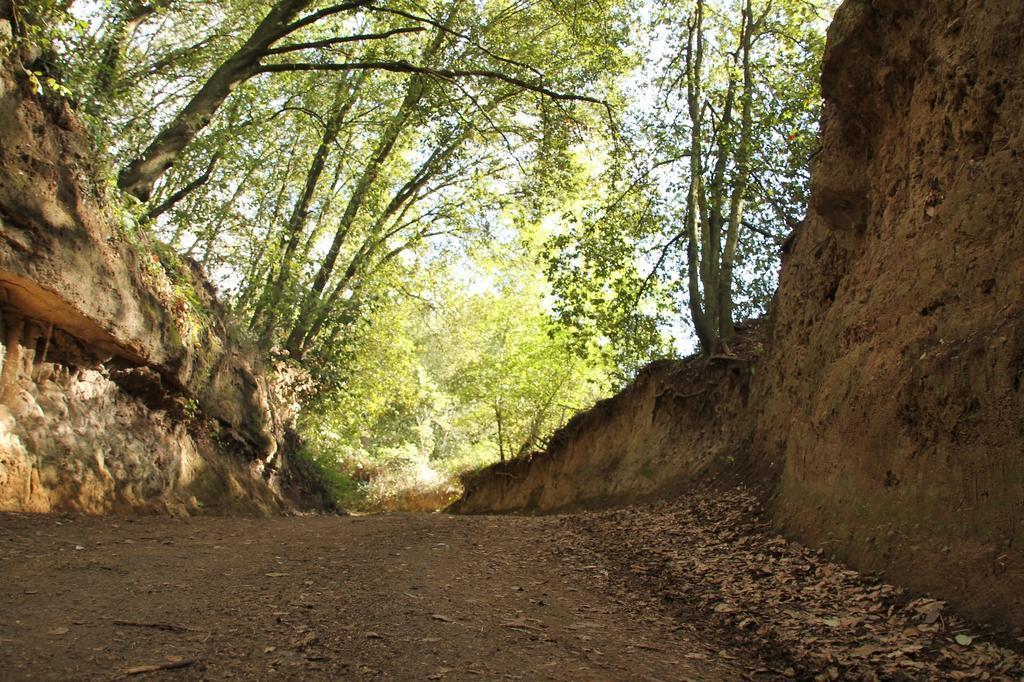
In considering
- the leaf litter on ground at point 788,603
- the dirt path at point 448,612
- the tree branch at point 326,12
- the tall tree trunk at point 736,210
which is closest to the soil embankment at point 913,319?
the leaf litter on ground at point 788,603

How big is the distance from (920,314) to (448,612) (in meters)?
4.67

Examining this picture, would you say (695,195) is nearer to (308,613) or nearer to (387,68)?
(387,68)

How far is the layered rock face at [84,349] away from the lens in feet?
25.5

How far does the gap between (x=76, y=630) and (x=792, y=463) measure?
691 centimetres

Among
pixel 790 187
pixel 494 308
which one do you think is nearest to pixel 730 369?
pixel 790 187

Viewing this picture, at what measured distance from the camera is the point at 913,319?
6.34 meters

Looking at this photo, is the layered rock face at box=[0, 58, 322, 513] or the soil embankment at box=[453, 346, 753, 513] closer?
the layered rock face at box=[0, 58, 322, 513]

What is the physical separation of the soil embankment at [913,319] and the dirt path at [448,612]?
0.51m

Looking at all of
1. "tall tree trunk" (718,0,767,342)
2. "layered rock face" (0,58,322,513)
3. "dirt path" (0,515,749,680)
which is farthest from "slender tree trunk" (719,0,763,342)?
"layered rock face" (0,58,322,513)

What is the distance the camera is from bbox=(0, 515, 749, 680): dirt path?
3.97 metres

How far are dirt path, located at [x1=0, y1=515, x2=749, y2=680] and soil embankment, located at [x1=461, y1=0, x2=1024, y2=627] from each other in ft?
6.35

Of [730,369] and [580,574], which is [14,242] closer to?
[580,574]

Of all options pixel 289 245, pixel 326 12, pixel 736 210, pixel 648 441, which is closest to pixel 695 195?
pixel 736 210

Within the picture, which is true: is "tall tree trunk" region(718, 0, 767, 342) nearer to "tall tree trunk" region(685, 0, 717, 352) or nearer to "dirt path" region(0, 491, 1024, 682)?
"tall tree trunk" region(685, 0, 717, 352)
